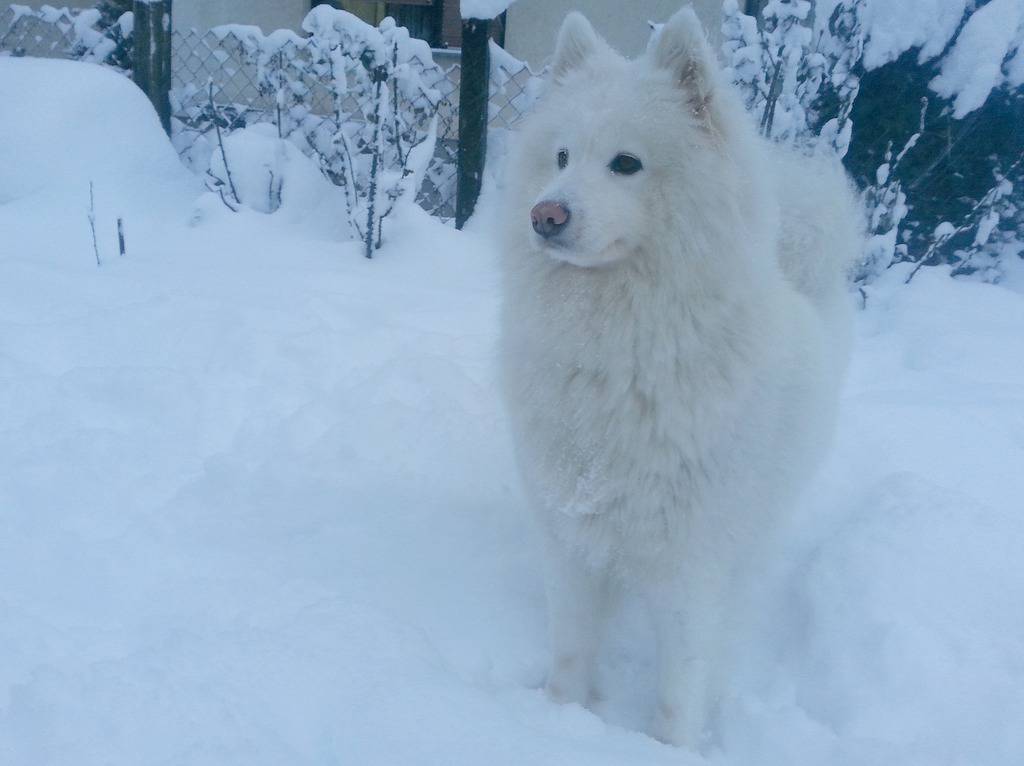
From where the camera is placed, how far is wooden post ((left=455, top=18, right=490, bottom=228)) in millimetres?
5590

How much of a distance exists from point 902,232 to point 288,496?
16.9 feet

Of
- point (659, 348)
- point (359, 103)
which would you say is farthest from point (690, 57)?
point (359, 103)

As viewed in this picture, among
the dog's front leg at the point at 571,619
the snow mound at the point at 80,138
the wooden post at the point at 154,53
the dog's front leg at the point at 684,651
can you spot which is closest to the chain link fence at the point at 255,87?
the wooden post at the point at 154,53

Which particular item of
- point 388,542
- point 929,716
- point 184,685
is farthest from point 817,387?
point 184,685

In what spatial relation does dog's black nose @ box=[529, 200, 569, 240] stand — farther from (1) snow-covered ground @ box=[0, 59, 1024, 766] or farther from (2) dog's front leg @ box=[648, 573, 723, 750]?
(1) snow-covered ground @ box=[0, 59, 1024, 766]

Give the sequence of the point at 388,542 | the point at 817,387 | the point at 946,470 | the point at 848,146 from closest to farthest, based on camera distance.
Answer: the point at 817,387
the point at 388,542
the point at 946,470
the point at 848,146

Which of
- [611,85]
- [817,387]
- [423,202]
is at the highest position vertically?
[611,85]

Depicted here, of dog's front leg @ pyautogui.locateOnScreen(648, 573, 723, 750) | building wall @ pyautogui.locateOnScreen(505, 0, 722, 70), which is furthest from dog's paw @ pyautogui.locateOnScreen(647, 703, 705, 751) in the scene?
building wall @ pyautogui.locateOnScreen(505, 0, 722, 70)

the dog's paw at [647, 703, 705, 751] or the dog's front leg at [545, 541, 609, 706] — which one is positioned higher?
the dog's front leg at [545, 541, 609, 706]

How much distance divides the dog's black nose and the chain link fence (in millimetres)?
3022

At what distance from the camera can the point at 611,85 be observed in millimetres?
2051

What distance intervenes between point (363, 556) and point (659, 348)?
125cm

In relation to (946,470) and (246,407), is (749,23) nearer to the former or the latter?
(946,470)

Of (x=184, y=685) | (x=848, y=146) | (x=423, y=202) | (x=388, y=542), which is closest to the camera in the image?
(x=184, y=685)
